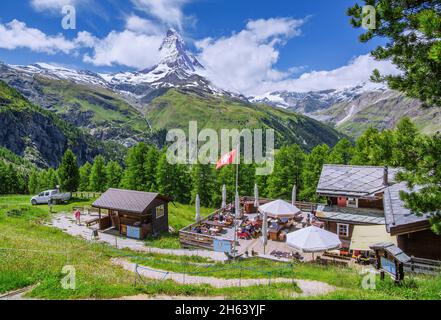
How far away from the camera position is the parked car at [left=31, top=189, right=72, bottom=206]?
44906 millimetres

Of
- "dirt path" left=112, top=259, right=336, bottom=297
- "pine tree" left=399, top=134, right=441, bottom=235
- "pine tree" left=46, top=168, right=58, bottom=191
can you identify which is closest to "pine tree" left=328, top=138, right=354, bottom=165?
"dirt path" left=112, top=259, right=336, bottom=297

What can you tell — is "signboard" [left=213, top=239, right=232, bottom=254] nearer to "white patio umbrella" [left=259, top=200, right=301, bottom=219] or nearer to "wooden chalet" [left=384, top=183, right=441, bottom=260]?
"white patio umbrella" [left=259, top=200, right=301, bottom=219]

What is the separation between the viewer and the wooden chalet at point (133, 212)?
3137cm

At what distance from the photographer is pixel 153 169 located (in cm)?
6444

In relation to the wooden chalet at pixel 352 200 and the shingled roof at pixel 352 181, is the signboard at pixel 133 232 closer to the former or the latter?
the wooden chalet at pixel 352 200

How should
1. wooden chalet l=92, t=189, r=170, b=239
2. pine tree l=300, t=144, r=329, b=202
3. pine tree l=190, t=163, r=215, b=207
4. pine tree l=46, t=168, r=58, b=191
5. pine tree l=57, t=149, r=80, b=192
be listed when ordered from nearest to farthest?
wooden chalet l=92, t=189, r=170, b=239 → pine tree l=300, t=144, r=329, b=202 → pine tree l=57, t=149, r=80, b=192 → pine tree l=190, t=163, r=215, b=207 → pine tree l=46, t=168, r=58, b=191

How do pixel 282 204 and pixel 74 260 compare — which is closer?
pixel 74 260

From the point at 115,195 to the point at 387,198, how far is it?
2566cm

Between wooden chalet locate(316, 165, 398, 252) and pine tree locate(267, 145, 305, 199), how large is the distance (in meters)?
22.5
